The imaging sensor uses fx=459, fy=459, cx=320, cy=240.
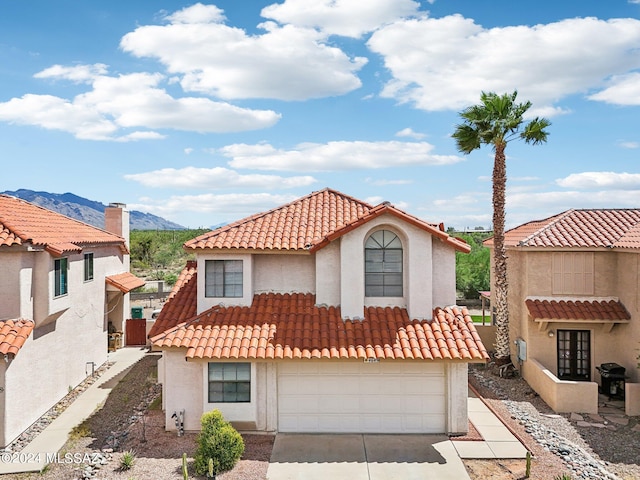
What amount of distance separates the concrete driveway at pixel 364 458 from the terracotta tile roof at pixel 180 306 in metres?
4.96

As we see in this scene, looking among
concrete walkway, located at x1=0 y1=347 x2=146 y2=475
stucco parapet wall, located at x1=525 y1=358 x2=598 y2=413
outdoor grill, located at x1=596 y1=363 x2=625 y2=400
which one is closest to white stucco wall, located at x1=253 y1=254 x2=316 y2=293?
concrete walkway, located at x1=0 y1=347 x2=146 y2=475

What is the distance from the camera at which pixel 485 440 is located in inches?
533

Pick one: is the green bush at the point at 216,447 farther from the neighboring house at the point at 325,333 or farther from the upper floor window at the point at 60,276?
the upper floor window at the point at 60,276

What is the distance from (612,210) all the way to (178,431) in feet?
69.0

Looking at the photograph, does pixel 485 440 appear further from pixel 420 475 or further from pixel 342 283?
pixel 342 283

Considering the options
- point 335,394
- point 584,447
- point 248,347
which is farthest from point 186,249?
point 584,447

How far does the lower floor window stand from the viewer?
543 inches

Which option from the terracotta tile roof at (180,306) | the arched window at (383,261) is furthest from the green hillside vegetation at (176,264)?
the arched window at (383,261)

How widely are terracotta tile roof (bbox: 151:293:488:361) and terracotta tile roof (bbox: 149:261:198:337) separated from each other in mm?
251

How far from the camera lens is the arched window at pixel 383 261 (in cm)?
1523

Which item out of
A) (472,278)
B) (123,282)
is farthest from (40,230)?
(472,278)

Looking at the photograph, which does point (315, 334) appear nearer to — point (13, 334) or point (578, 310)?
point (13, 334)

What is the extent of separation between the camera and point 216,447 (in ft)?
38.4

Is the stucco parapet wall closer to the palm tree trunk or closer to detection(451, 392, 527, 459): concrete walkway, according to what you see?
detection(451, 392, 527, 459): concrete walkway
